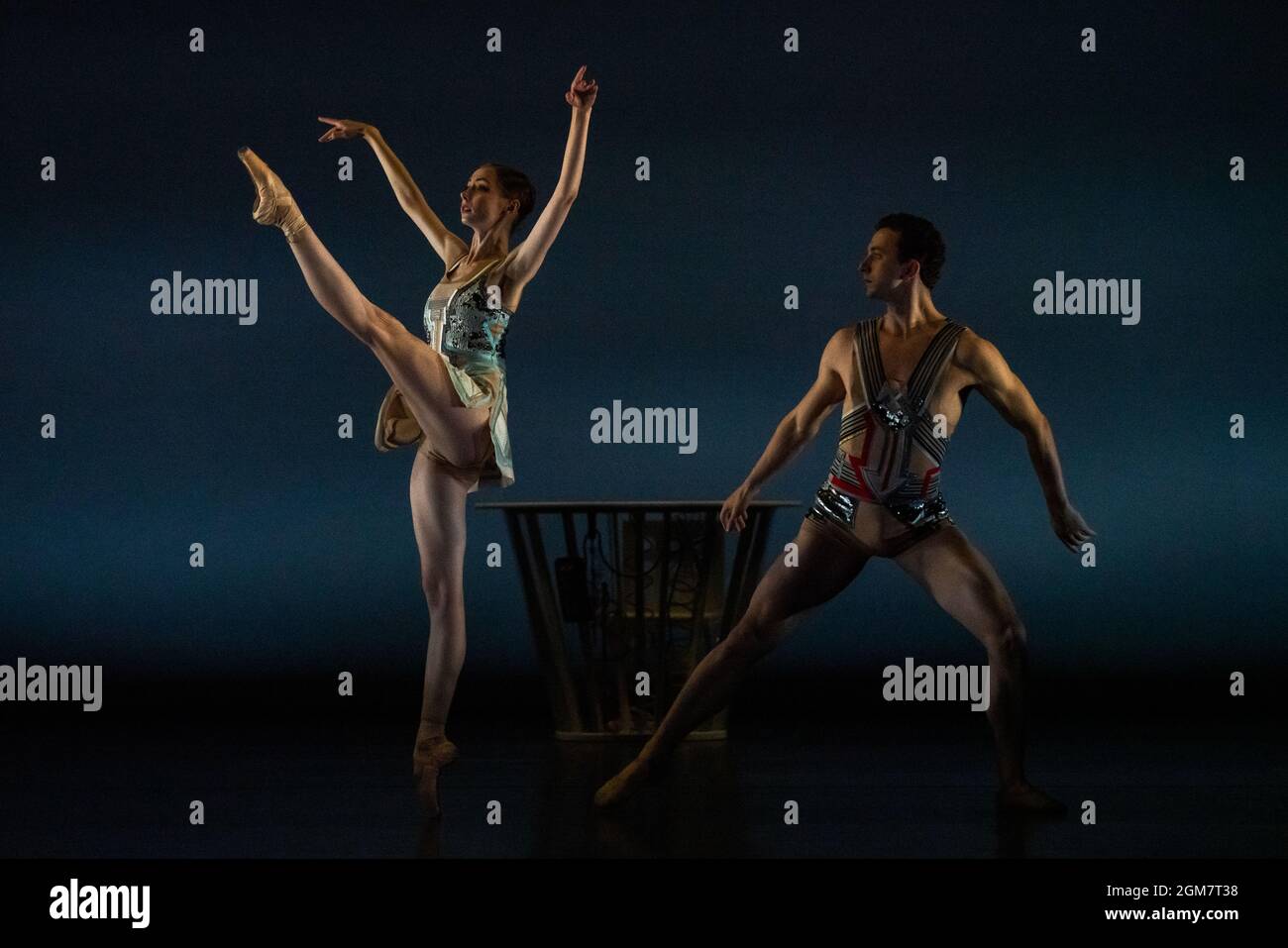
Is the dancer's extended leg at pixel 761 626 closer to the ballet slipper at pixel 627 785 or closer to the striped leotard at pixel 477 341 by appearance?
the ballet slipper at pixel 627 785

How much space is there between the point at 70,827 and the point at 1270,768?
3.68 metres

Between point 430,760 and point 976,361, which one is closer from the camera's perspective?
point 976,361

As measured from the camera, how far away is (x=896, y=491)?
15.4 feet

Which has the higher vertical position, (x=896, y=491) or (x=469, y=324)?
(x=469, y=324)

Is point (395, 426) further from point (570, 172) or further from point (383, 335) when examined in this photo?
point (570, 172)

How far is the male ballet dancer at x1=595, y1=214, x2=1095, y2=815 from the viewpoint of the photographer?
4.69 meters

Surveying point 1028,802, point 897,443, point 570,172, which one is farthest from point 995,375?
point 570,172

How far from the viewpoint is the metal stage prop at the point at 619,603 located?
19.9 feet

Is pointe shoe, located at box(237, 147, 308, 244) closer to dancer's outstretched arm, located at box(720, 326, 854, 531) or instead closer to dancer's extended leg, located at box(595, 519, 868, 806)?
dancer's outstretched arm, located at box(720, 326, 854, 531)

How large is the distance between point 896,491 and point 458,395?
1.24m

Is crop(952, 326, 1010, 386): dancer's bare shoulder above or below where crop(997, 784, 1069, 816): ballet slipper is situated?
above

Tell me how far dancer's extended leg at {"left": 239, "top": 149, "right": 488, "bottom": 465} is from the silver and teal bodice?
0.19 m

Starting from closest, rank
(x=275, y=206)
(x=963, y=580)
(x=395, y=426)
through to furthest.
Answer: (x=275, y=206) → (x=963, y=580) → (x=395, y=426)

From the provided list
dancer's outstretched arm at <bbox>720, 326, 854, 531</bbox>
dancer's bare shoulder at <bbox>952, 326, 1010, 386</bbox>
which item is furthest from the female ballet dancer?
dancer's bare shoulder at <bbox>952, 326, 1010, 386</bbox>
